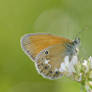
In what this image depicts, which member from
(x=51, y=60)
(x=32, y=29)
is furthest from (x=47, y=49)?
(x=32, y=29)

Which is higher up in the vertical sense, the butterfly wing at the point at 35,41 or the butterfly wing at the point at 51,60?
the butterfly wing at the point at 35,41

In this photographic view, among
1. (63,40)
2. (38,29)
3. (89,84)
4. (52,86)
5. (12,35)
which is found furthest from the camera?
(38,29)

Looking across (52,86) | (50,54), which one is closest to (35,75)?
(52,86)

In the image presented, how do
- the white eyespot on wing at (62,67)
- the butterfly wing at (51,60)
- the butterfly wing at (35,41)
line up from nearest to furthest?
the white eyespot on wing at (62,67), the butterfly wing at (51,60), the butterfly wing at (35,41)

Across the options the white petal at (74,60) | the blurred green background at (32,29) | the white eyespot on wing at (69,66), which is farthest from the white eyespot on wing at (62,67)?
the blurred green background at (32,29)

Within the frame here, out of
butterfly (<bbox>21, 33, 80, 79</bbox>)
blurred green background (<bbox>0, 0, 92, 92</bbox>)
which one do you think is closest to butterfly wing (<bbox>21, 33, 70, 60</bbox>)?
butterfly (<bbox>21, 33, 80, 79</bbox>)

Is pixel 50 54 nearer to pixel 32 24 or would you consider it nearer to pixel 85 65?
pixel 85 65

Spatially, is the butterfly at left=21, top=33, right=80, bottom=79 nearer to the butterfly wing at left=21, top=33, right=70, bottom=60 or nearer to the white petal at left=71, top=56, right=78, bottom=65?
the butterfly wing at left=21, top=33, right=70, bottom=60

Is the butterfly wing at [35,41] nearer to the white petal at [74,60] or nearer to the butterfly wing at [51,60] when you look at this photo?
the butterfly wing at [51,60]
